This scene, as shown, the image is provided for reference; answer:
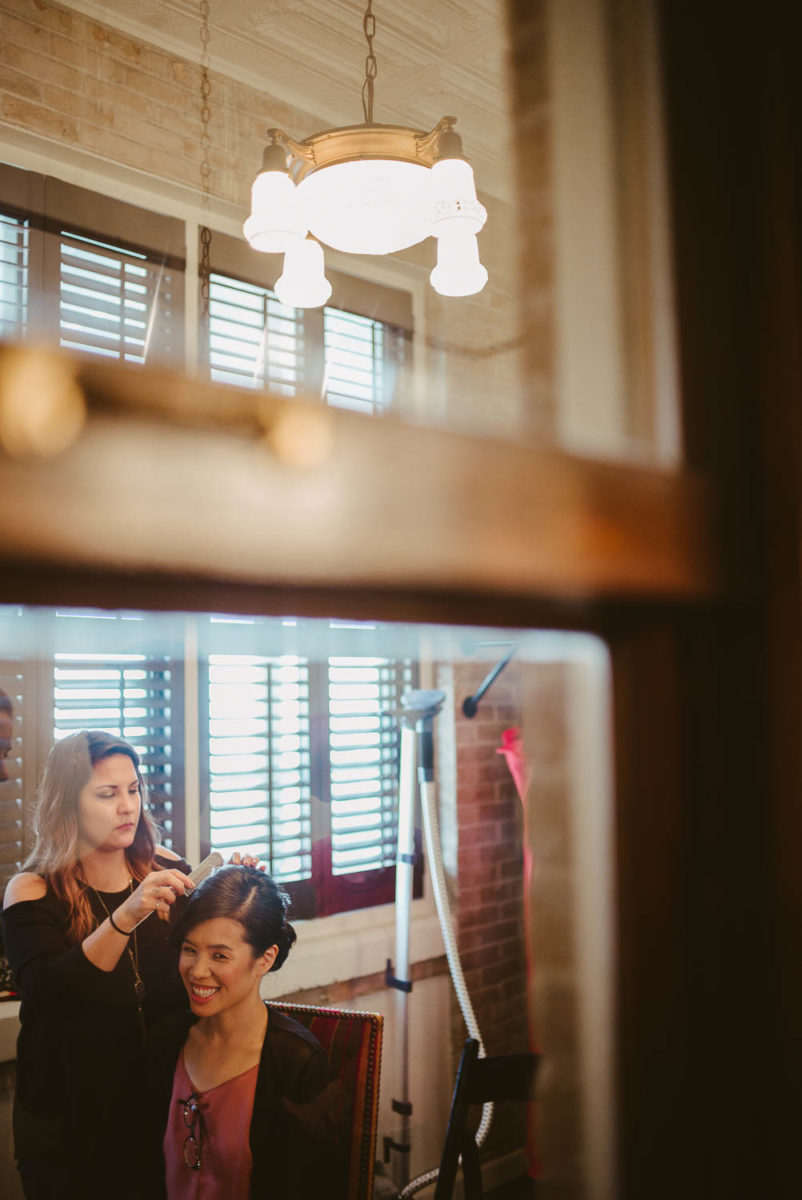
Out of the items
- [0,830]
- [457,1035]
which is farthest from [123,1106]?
[457,1035]

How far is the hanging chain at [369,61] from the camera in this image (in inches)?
14.8

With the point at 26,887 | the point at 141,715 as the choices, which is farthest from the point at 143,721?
the point at 26,887

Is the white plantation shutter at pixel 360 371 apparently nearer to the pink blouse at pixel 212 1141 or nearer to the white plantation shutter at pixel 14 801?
the white plantation shutter at pixel 14 801

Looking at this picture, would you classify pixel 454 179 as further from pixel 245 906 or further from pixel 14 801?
pixel 245 906

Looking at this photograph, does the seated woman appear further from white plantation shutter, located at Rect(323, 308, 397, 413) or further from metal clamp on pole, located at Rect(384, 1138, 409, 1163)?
white plantation shutter, located at Rect(323, 308, 397, 413)

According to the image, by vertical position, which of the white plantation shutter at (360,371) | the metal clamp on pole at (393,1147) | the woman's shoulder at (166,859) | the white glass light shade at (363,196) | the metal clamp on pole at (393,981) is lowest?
the metal clamp on pole at (393,1147)

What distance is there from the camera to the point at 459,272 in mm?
193

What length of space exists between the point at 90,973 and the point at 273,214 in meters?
0.76

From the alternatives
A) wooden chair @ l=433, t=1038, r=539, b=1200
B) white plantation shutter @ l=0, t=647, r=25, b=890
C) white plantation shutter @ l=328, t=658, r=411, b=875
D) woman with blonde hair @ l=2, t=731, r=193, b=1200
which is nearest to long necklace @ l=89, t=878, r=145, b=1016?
woman with blonde hair @ l=2, t=731, r=193, b=1200

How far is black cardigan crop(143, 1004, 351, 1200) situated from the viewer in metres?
0.80

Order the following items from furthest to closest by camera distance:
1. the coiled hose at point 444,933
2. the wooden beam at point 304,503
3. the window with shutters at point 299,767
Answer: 1. the coiled hose at point 444,933
2. the window with shutters at point 299,767
3. the wooden beam at point 304,503

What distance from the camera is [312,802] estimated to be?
857mm

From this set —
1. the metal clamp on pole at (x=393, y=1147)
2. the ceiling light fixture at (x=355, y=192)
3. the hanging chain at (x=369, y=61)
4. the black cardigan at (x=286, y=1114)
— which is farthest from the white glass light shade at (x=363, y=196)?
the metal clamp on pole at (x=393, y=1147)

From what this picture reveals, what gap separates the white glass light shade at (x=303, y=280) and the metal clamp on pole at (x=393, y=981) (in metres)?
1.21
